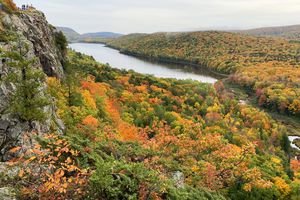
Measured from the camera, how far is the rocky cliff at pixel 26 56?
66.7 ft

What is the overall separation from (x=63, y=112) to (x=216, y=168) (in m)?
17.5

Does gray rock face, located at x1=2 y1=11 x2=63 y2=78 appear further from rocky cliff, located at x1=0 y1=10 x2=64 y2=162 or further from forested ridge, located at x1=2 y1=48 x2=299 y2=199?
forested ridge, located at x1=2 y1=48 x2=299 y2=199

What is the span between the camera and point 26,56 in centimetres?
2941

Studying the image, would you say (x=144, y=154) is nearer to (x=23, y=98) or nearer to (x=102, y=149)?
(x=102, y=149)

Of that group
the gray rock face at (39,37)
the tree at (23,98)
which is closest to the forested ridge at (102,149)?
the tree at (23,98)

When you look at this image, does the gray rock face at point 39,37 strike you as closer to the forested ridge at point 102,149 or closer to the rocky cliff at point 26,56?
the rocky cliff at point 26,56

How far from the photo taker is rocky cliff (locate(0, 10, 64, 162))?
20328 millimetres

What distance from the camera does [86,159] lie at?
17656 mm

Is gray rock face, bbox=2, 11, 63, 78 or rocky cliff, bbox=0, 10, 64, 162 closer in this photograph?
rocky cliff, bbox=0, 10, 64, 162

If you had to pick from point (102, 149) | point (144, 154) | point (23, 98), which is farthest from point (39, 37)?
point (144, 154)

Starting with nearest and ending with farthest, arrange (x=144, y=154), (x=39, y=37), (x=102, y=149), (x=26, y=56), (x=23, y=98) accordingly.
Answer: (x=23, y=98) → (x=102, y=149) → (x=144, y=154) → (x=26, y=56) → (x=39, y=37)

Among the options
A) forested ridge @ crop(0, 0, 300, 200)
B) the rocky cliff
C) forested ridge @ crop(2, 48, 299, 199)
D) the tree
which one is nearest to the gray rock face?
the rocky cliff

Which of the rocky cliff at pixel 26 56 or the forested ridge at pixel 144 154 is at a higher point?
the rocky cliff at pixel 26 56

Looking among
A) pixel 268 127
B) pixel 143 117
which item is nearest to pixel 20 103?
pixel 143 117
